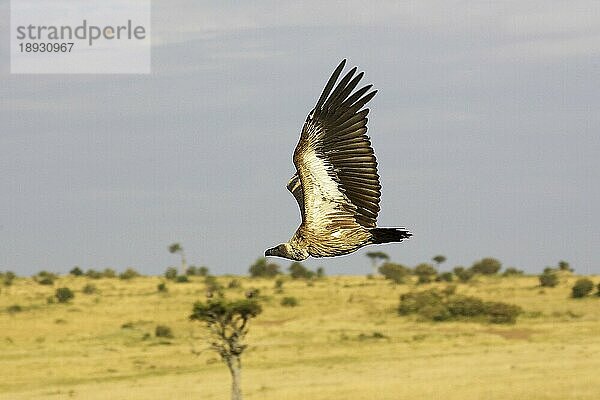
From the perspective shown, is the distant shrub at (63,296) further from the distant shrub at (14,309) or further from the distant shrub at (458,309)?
the distant shrub at (458,309)

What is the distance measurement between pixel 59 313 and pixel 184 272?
1265 inches

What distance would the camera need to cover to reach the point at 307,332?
62.3m

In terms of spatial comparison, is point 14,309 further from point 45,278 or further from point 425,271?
point 425,271

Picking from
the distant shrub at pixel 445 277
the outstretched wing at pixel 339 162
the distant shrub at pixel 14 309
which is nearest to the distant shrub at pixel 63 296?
the distant shrub at pixel 14 309

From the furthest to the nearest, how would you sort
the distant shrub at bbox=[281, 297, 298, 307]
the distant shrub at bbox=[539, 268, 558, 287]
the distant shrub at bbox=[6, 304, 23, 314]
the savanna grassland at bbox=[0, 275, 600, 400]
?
1. the distant shrub at bbox=[539, 268, 558, 287]
2. the distant shrub at bbox=[281, 297, 298, 307]
3. the distant shrub at bbox=[6, 304, 23, 314]
4. the savanna grassland at bbox=[0, 275, 600, 400]

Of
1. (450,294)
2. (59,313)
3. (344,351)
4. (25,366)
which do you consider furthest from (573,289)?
(25,366)

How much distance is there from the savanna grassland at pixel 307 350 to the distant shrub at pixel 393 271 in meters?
9.10

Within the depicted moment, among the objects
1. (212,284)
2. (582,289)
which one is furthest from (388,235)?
(212,284)

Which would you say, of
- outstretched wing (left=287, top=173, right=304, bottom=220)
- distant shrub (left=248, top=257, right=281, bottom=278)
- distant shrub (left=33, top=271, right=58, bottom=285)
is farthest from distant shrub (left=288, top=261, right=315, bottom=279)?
outstretched wing (left=287, top=173, right=304, bottom=220)

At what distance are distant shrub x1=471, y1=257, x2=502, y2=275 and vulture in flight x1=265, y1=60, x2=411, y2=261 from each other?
97.3 m

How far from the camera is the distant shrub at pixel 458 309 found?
67.9 metres

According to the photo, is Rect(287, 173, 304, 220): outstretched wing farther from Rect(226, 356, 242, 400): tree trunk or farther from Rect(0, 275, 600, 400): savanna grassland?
Rect(0, 275, 600, 400): savanna grassland

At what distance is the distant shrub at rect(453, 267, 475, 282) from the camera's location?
10012 cm

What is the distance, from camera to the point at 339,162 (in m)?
12.1
